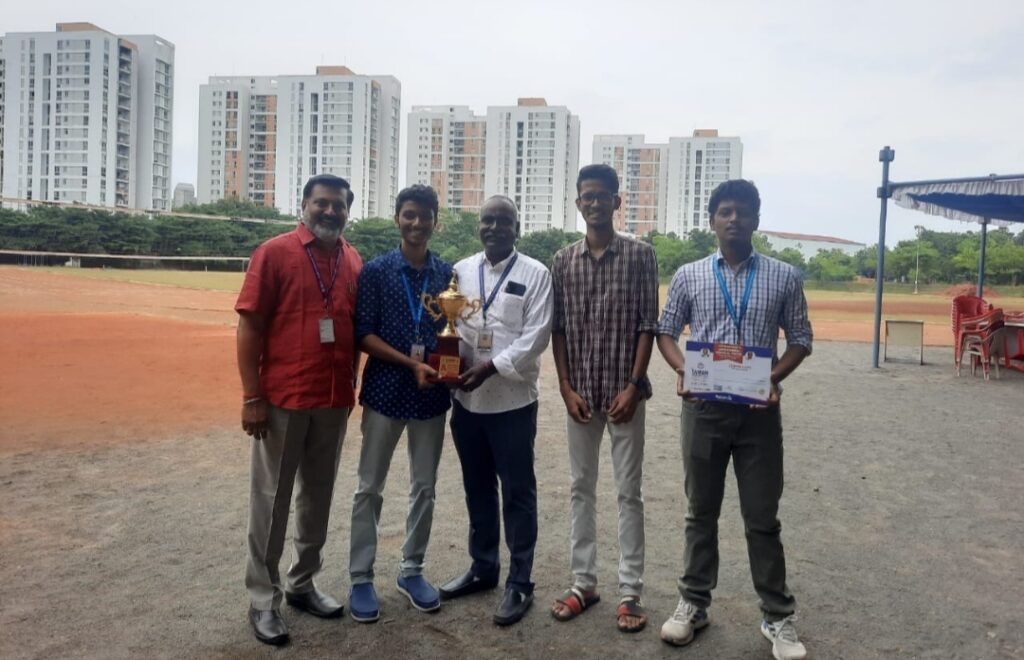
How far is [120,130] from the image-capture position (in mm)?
74250

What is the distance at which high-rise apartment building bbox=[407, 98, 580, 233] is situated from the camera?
84250mm

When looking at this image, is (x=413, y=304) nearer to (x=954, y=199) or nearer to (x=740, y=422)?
(x=740, y=422)

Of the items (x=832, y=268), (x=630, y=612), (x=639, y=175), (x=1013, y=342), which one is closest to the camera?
(x=630, y=612)

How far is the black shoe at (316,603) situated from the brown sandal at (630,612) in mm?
1262

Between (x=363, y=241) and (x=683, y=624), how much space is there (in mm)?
47024

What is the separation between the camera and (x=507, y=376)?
11.7 ft

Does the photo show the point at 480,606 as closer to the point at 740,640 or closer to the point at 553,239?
the point at 740,640

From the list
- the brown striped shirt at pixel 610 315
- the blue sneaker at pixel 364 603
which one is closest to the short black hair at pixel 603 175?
the brown striped shirt at pixel 610 315

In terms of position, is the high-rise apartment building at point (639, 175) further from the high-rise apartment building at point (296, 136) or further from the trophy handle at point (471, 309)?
the trophy handle at point (471, 309)

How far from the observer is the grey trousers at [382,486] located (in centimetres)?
372

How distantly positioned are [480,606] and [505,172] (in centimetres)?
8464

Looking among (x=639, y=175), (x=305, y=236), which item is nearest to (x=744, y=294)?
(x=305, y=236)

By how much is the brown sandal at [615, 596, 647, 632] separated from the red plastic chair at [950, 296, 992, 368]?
11825 mm

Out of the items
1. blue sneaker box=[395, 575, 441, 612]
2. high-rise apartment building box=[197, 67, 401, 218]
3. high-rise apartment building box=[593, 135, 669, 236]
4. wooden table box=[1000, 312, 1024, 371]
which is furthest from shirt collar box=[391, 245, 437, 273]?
high-rise apartment building box=[593, 135, 669, 236]
